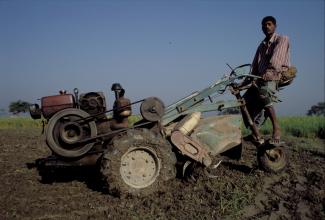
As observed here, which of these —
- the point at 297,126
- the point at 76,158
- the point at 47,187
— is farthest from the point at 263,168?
the point at 297,126

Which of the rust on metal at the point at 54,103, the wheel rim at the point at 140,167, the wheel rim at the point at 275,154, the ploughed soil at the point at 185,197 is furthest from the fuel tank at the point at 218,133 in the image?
the rust on metal at the point at 54,103

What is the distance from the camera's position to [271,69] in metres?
5.96

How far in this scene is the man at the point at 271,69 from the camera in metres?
5.90

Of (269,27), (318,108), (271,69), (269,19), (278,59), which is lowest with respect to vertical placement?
(318,108)

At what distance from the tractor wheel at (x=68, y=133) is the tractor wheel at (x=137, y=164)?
22.9 inches

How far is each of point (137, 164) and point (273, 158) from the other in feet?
8.15

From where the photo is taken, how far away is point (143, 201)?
4.80 metres

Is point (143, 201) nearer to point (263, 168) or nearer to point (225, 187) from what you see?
point (225, 187)

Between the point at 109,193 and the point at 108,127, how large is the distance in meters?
1.04

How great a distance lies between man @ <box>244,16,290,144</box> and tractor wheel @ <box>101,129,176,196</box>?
1911 mm

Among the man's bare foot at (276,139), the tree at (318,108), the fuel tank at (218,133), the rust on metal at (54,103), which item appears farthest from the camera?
the tree at (318,108)

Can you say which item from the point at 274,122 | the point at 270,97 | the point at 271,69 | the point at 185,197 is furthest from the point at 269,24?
the point at 185,197

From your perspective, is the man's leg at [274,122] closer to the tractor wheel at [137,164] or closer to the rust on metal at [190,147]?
the rust on metal at [190,147]

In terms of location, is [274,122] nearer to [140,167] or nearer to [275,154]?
[275,154]
